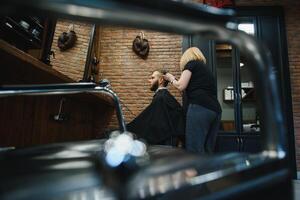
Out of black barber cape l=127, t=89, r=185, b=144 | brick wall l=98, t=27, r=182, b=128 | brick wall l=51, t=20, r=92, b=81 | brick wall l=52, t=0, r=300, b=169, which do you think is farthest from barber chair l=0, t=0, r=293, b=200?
brick wall l=98, t=27, r=182, b=128

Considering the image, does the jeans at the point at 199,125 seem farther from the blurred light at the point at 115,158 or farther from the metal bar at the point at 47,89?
the blurred light at the point at 115,158

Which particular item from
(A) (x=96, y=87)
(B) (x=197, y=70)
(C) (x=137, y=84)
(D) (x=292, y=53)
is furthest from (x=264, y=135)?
(D) (x=292, y=53)

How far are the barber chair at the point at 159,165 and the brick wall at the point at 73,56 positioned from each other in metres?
4.62

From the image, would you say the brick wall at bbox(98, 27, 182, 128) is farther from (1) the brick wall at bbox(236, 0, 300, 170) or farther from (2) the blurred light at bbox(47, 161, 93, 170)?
(2) the blurred light at bbox(47, 161, 93, 170)

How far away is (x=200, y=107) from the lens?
2.56 meters

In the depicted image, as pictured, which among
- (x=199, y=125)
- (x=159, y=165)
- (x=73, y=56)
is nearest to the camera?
(x=159, y=165)

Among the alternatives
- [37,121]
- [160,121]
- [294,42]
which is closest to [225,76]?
[294,42]

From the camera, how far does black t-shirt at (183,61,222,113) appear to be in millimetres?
2555

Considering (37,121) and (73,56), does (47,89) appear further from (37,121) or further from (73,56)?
(73,56)

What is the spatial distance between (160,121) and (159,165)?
130 inches

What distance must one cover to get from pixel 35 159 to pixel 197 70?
7.27 ft

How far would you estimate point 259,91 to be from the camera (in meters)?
0.48

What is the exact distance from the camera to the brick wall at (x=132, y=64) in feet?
18.2

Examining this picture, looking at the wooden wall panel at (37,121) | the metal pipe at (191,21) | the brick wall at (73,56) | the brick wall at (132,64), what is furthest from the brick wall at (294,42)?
the metal pipe at (191,21)
